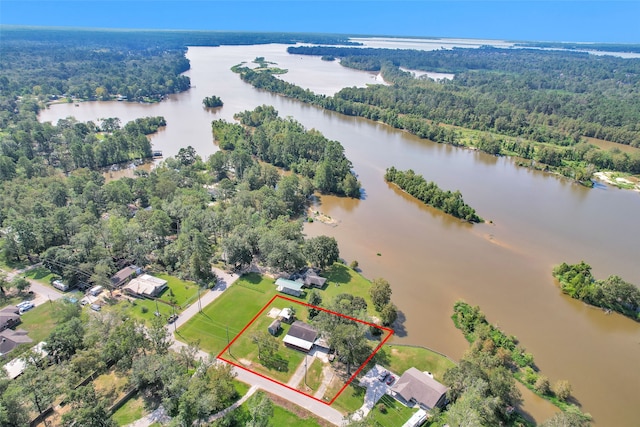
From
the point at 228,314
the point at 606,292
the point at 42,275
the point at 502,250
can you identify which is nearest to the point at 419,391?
the point at 228,314

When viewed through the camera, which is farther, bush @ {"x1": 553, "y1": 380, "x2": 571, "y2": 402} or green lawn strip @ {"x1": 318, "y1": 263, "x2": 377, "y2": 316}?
green lawn strip @ {"x1": 318, "y1": 263, "x2": 377, "y2": 316}

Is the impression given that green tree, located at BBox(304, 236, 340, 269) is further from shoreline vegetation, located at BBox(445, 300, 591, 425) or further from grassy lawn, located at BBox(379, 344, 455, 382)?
shoreline vegetation, located at BBox(445, 300, 591, 425)

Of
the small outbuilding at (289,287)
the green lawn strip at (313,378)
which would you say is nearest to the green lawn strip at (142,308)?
the small outbuilding at (289,287)

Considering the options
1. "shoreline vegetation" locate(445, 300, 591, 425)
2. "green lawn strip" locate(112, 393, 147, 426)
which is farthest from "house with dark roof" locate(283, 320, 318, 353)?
"green lawn strip" locate(112, 393, 147, 426)

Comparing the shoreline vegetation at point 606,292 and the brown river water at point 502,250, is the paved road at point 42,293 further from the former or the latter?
the shoreline vegetation at point 606,292

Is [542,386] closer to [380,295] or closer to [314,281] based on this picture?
[380,295]

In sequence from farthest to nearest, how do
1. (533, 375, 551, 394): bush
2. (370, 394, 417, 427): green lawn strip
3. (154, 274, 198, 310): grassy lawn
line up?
(154, 274, 198, 310): grassy lawn
(533, 375, 551, 394): bush
(370, 394, 417, 427): green lawn strip

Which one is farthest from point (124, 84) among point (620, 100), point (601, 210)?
point (620, 100)
